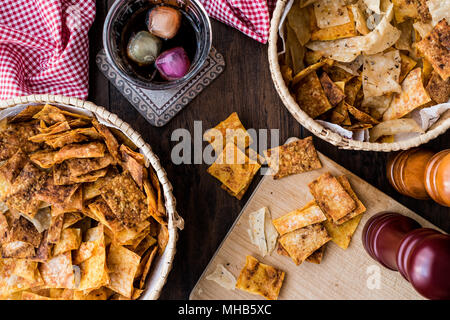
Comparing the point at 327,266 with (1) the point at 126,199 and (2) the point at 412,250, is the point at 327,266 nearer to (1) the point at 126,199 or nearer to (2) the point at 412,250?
(2) the point at 412,250

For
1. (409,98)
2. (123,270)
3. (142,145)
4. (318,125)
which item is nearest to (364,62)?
(409,98)

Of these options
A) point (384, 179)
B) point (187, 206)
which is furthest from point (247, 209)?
point (384, 179)

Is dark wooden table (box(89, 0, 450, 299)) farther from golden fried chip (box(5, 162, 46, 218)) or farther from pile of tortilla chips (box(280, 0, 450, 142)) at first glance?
golden fried chip (box(5, 162, 46, 218))

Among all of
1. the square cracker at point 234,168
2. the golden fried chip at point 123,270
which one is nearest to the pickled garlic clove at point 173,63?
the square cracker at point 234,168

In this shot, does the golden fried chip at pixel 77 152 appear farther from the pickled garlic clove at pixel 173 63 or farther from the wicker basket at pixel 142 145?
the pickled garlic clove at pixel 173 63

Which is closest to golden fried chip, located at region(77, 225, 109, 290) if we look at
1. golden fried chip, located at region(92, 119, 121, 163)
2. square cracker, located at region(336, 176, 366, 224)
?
golden fried chip, located at region(92, 119, 121, 163)
